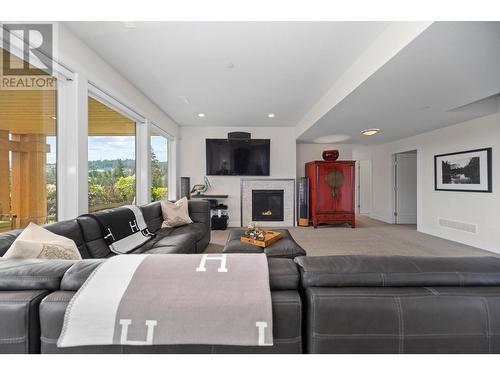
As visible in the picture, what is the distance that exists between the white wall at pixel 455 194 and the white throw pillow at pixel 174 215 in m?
4.92

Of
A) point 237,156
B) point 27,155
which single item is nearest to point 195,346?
point 27,155

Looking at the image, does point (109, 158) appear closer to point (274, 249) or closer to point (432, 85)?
point (274, 249)

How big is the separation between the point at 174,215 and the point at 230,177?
248 cm

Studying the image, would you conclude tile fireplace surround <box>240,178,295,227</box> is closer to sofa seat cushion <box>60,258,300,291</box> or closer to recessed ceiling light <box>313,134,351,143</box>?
recessed ceiling light <box>313,134,351,143</box>

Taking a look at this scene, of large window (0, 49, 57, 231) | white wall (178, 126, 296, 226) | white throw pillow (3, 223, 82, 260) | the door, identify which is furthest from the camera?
the door

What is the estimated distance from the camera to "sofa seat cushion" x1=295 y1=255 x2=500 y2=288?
2.85ft

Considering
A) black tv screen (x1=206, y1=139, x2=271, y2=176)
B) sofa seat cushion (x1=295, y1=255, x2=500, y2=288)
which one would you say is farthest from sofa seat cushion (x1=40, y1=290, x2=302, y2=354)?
black tv screen (x1=206, y1=139, x2=271, y2=176)

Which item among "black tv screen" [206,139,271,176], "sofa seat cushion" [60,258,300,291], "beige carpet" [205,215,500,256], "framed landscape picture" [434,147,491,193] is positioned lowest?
"beige carpet" [205,215,500,256]

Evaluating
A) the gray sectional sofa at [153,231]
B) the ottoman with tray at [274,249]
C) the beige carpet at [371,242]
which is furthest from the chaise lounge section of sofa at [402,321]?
the beige carpet at [371,242]

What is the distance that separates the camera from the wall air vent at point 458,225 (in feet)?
13.0

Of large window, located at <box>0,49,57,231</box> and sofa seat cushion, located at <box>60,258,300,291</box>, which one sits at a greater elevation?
large window, located at <box>0,49,57,231</box>

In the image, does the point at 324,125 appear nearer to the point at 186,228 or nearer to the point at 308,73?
the point at 308,73
